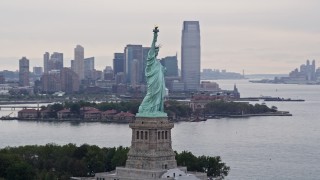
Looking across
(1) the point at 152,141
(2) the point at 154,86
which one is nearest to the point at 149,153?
(1) the point at 152,141

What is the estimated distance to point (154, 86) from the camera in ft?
130

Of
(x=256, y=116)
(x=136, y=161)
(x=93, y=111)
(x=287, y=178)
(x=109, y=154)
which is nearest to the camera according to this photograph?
(x=136, y=161)

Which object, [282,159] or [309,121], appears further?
[309,121]

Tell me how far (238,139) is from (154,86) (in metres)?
43.1

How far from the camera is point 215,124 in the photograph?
107 m

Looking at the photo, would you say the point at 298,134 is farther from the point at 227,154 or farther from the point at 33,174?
the point at 33,174

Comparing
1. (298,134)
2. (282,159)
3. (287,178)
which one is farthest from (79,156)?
(298,134)

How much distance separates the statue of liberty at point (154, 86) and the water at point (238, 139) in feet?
44.0

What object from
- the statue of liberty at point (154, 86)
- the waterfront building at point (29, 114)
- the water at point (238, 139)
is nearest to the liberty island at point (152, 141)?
the statue of liberty at point (154, 86)

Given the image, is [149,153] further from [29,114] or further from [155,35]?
[29,114]

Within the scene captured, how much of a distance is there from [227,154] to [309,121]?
4685 centimetres

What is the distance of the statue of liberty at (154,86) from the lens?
129 ft

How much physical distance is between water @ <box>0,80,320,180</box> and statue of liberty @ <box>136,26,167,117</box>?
13421 mm

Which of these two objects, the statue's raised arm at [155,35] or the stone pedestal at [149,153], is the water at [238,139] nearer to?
the stone pedestal at [149,153]
